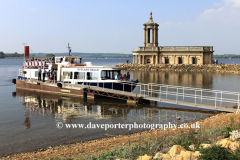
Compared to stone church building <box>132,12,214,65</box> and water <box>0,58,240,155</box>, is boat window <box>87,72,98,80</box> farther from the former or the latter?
stone church building <box>132,12,214,65</box>

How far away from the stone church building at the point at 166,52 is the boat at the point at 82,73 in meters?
42.5

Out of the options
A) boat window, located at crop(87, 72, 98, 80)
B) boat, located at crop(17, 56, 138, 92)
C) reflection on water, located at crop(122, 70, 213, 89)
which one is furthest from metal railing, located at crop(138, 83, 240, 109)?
reflection on water, located at crop(122, 70, 213, 89)

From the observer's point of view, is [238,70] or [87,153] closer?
[87,153]

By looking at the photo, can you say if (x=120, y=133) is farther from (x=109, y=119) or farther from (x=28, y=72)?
(x=28, y=72)

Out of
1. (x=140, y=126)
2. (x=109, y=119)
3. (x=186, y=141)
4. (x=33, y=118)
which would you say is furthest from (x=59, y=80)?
(x=186, y=141)

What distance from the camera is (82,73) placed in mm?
28078

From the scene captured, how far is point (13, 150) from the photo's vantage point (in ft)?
40.1

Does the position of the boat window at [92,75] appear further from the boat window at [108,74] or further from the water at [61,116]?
the water at [61,116]

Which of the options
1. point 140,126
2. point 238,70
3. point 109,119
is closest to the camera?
point 140,126

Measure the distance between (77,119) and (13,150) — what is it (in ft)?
20.7

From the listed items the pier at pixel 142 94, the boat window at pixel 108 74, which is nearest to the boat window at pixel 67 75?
the pier at pixel 142 94

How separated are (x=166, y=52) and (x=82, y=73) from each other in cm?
4673

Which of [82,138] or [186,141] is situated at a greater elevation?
[186,141]

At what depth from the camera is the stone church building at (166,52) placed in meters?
67.3
